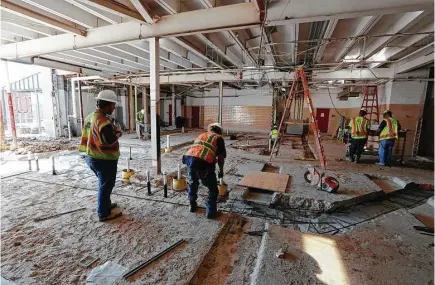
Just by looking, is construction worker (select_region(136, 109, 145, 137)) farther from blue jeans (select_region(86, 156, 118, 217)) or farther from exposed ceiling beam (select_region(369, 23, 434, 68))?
exposed ceiling beam (select_region(369, 23, 434, 68))

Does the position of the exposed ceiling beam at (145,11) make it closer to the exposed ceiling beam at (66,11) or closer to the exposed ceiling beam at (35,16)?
the exposed ceiling beam at (66,11)

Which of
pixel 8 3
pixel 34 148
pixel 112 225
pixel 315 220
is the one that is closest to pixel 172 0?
pixel 8 3

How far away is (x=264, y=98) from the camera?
605 inches

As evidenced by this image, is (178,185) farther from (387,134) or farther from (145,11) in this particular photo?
(387,134)

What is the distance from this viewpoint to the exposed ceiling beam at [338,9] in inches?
116

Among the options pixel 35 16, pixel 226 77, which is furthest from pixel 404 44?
pixel 35 16

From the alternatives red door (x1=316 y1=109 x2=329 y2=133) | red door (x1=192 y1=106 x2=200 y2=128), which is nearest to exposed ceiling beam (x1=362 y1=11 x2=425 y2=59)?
red door (x1=316 y1=109 x2=329 y2=133)

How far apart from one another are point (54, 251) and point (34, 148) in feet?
23.8

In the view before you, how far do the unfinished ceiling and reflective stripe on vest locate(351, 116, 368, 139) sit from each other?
162cm

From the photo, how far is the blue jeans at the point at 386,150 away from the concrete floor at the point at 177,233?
1498 mm

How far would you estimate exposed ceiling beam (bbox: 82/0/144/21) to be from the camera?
3.35 meters

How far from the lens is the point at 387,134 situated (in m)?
5.84

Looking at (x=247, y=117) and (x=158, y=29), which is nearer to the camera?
(x=158, y=29)

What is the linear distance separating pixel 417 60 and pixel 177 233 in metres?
7.77
